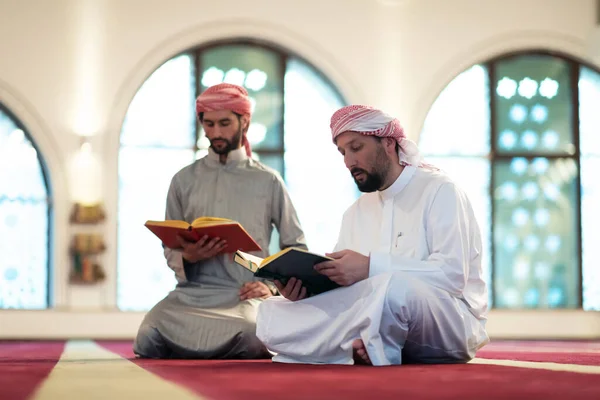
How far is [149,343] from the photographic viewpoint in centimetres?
488

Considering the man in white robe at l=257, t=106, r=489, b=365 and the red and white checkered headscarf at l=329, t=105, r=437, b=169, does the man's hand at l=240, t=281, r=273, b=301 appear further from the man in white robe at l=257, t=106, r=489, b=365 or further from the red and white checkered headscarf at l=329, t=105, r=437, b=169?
the red and white checkered headscarf at l=329, t=105, r=437, b=169

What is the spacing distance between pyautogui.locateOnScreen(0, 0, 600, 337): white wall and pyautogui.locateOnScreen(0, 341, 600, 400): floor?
598 centimetres

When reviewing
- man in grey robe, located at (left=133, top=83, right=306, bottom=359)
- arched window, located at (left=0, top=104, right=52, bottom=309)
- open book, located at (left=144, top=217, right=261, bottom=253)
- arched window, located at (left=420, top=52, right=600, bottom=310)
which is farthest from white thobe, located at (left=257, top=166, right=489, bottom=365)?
arched window, located at (left=420, top=52, right=600, bottom=310)

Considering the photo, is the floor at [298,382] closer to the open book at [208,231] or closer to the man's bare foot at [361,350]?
the man's bare foot at [361,350]

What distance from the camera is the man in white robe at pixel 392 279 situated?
3.71m

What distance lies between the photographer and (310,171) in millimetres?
10297

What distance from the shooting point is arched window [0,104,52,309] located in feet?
31.8

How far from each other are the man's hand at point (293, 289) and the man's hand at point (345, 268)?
180mm

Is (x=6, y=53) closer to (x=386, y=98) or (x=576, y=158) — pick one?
(x=386, y=98)

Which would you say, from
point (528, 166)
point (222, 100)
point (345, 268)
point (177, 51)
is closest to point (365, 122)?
point (345, 268)

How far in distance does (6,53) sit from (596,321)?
6329mm

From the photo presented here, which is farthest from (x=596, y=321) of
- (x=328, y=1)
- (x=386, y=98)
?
(x=328, y=1)

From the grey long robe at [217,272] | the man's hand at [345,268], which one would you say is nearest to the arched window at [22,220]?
the grey long robe at [217,272]

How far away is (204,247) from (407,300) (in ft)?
4.01
